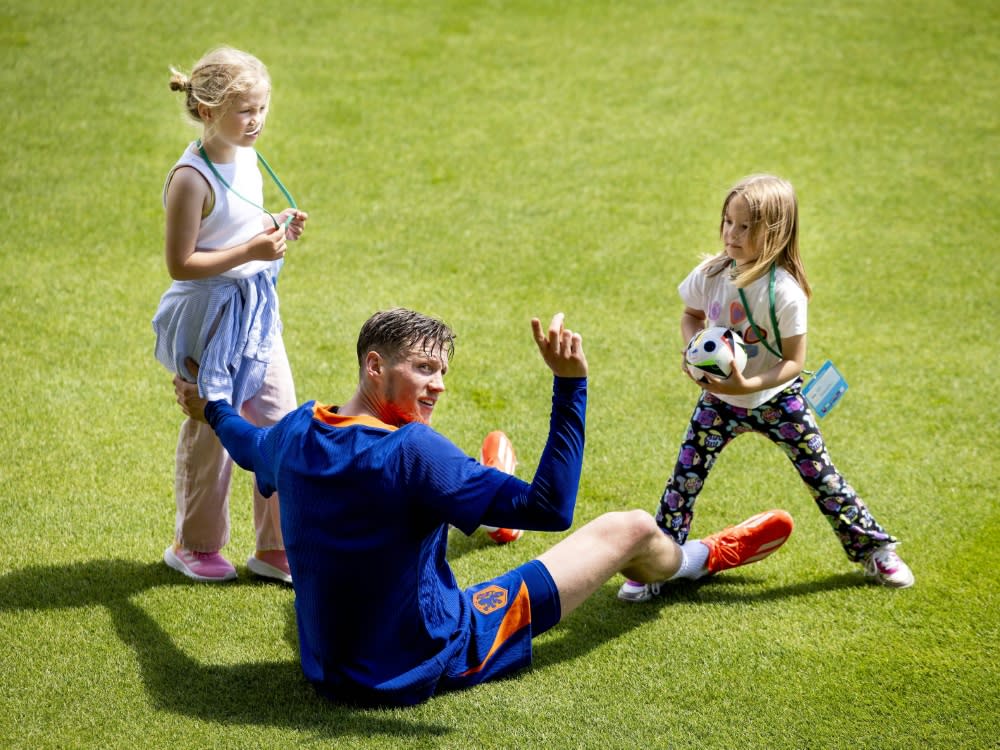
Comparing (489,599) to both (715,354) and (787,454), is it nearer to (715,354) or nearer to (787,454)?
(715,354)

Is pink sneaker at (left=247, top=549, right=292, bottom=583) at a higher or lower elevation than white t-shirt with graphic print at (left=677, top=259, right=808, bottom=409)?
lower

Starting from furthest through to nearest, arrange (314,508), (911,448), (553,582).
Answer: (911,448) → (553,582) → (314,508)

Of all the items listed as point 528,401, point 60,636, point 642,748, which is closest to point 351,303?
point 528,401

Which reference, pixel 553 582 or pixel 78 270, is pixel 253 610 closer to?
pixel 553 582

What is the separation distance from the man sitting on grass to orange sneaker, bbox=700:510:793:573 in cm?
59

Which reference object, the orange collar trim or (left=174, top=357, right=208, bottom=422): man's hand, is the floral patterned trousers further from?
(left=174, top=357, right=208, bottom=422): man's hand

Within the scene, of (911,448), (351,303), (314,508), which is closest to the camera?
(314,508)

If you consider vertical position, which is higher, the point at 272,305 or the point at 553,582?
the point at 272,305

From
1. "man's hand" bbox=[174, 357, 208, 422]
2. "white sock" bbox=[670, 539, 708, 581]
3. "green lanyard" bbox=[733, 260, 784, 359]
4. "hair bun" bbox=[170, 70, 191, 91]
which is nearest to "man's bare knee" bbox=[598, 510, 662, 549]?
"white sock" bbox=[670, 539, 708, 581]

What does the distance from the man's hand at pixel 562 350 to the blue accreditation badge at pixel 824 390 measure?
149 cm

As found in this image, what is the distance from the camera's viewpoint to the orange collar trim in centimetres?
325

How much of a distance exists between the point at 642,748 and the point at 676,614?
0.85 m

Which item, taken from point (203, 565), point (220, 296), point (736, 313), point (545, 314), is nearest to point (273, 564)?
point (203, 565)

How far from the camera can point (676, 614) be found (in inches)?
163
